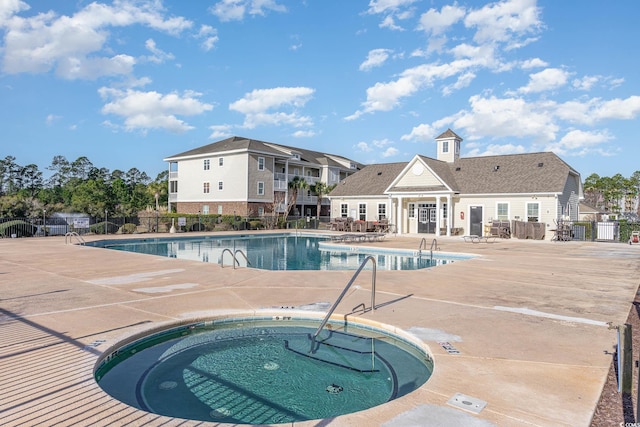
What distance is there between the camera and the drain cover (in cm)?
366

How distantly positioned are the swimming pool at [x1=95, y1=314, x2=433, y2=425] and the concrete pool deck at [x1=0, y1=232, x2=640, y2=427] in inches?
14.0

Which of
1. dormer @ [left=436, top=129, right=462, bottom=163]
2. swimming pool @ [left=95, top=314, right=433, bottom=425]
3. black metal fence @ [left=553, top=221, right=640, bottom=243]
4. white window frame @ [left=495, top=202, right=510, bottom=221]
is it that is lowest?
swimming pool @ [left=95, top=314, right=433, bottom=425]

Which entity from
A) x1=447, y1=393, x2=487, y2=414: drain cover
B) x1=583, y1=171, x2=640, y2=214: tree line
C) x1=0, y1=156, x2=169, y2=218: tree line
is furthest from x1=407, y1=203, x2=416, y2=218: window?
x1=583, y1=171, x2=640, y2=214: tree line

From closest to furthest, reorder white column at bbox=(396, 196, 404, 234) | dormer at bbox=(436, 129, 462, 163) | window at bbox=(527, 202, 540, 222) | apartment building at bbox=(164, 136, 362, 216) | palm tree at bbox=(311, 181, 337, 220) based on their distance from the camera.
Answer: window at bbox=(527, 202, 540, 222), white column at bbox=(396, 196, 404, 234), dormer at bbox=(436, 129, 462, 163), apartment building at bbox=(164, 136, 362, 216), palm tree at bbox=(311, 181, 337, 220)

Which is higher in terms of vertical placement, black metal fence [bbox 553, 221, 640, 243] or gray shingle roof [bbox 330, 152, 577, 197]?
gray shingle roof [bbox 330, 152, 577, 197]

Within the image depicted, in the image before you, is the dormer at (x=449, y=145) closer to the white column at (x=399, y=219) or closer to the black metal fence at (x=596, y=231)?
the white column at (x=399, y=219)

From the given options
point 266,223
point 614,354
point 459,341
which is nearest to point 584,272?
point 614,354

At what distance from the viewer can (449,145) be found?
109 ft

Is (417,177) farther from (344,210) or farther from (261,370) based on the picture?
(261,370)

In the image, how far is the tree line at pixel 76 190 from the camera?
Answer: 33.0 meters

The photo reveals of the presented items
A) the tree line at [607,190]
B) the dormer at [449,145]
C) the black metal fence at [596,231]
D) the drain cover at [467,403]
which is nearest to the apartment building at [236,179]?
the dormer at [449,145]

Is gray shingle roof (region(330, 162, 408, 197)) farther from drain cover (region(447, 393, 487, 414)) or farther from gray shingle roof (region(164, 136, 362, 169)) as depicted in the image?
drain cover (region(447, 393, 487, 414))

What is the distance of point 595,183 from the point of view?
82438 millimetres

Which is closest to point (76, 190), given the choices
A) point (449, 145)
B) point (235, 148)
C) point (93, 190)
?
point (93, 190)
